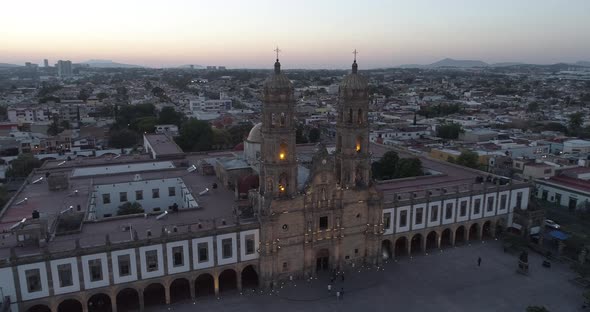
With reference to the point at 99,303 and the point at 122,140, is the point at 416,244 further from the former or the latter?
the point at 122,140

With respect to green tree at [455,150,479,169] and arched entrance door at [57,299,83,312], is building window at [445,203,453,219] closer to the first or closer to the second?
green tree at [455,150,479,169]

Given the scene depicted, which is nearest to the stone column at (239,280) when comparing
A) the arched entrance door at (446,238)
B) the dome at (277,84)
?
the dome at (277,84)

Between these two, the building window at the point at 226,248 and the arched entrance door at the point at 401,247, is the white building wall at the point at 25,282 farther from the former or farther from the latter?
the arched entrance door at the point at 401,247

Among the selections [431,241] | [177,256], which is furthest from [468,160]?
[177,256]

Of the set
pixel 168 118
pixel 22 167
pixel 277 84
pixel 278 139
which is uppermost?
pixel 277 84

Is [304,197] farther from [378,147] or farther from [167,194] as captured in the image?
[378,147]

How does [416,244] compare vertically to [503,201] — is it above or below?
below

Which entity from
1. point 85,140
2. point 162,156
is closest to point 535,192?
point 162,156
